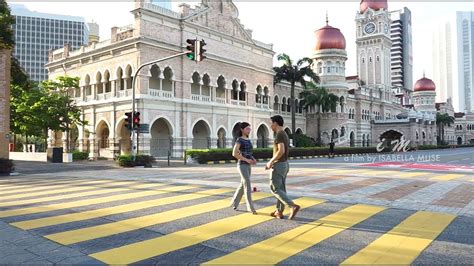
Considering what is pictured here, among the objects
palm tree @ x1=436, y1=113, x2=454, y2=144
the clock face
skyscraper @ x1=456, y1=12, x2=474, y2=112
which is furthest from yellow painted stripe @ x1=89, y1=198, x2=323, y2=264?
skyscraper @ x1=456, y1=12, x2=474, y2=112

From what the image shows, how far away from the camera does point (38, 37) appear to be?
10825 centimetres

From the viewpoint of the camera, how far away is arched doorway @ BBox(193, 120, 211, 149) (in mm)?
37000

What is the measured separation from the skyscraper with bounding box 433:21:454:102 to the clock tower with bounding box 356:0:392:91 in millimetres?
110365

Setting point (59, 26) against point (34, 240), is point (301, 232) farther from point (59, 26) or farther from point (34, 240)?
point (59, 26)

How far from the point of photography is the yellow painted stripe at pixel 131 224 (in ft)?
19.2

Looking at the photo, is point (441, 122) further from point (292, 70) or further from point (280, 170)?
point (280, 170)

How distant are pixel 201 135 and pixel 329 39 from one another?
98.4ft

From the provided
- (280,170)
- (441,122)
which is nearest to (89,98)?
(280,170)

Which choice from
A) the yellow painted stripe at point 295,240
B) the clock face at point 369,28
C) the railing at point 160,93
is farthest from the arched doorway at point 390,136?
the yellow painted stripe at point 295,240

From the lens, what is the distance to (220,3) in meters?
38.6

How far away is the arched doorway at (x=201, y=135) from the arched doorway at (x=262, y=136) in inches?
341

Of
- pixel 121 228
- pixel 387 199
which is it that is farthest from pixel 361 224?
pixel 121 228

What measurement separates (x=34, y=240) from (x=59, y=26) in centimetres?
11907

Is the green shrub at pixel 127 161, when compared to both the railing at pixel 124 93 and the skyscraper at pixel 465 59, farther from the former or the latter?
the skyscraper at pixel 465 59
